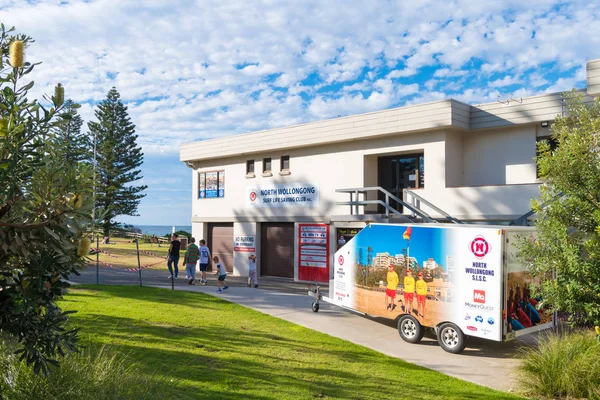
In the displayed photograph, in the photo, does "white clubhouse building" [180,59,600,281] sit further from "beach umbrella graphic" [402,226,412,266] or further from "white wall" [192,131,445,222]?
"beach umbrella graphic" [402,226,412,266]

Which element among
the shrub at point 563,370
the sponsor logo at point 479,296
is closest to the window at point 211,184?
the sponsor logo at point 479,296

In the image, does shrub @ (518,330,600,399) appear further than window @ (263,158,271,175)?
No

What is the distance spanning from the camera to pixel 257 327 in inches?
440

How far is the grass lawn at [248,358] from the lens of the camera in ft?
23.1

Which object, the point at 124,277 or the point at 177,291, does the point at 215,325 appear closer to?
the point at 177,291

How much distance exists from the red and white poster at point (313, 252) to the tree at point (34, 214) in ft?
57.4

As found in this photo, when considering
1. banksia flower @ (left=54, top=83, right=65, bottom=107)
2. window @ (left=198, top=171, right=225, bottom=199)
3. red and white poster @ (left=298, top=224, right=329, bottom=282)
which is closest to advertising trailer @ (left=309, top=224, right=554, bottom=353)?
banksia flower @ (left=54, top=83, right=65, bottom=107)

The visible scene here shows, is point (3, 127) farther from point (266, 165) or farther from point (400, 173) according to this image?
point (266, 165)

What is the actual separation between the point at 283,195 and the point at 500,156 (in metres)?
9.37

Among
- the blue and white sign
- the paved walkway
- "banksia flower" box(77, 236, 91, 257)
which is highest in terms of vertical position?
the blue and white sign

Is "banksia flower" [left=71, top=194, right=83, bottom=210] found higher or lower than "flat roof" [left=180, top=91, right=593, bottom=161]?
lower

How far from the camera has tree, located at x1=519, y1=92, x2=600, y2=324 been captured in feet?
23.9

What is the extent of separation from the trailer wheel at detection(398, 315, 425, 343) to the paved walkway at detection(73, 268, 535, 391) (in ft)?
0.42

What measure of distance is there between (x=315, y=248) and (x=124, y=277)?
810 cm
